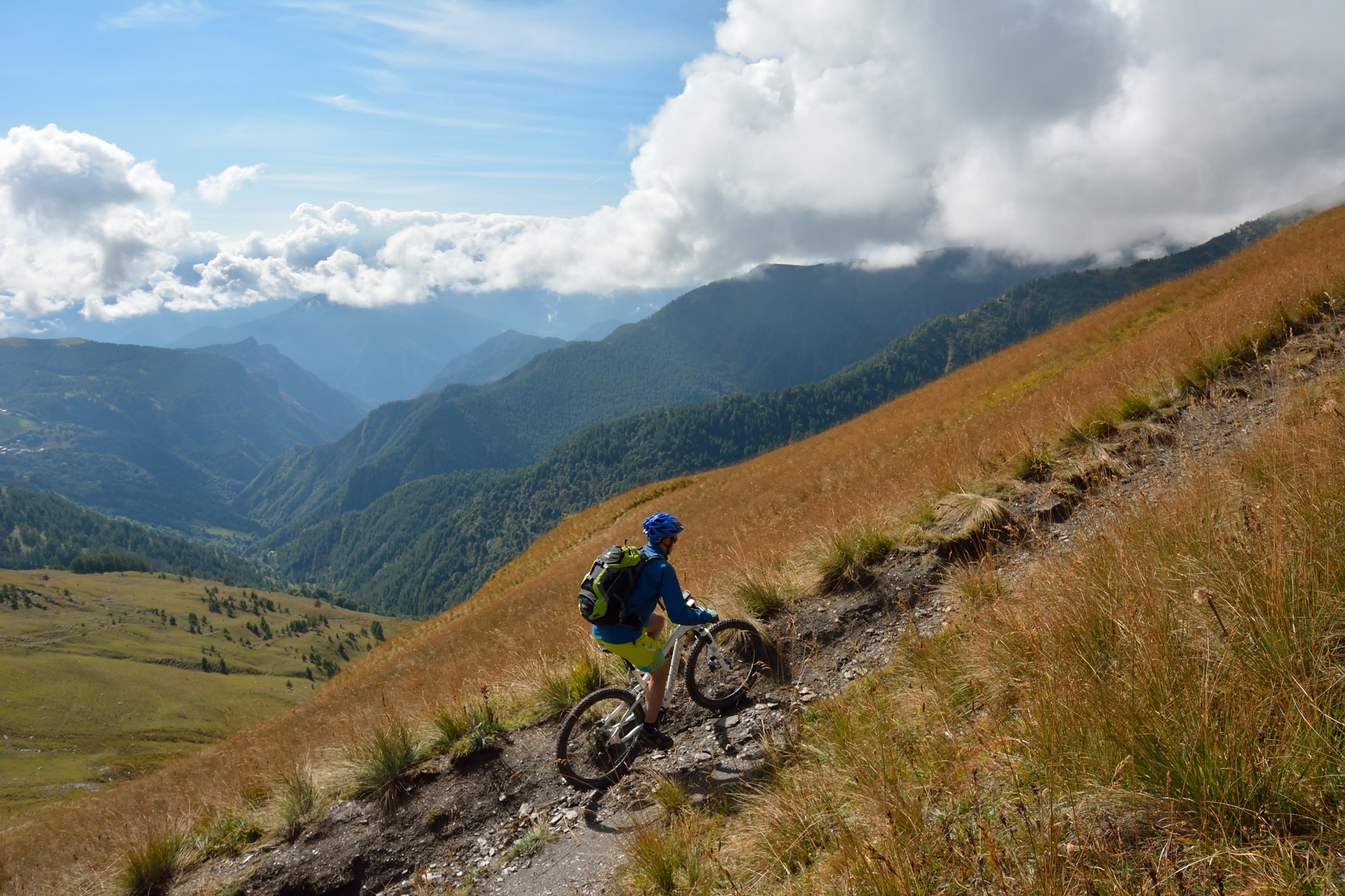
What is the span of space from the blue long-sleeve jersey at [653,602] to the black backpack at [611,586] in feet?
0.36

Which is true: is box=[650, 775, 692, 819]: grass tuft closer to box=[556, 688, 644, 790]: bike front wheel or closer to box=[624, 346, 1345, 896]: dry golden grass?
box=[624, 346, 1345, 896]: dry golden grass

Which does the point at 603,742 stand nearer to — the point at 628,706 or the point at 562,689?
the point at 628,706

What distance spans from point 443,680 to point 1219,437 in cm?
1248

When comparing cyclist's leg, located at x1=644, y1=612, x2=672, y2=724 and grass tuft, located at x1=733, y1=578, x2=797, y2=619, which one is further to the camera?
grass tuft, located at x1=733, y1=578, x2=797, y2=619

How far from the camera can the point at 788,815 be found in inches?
155

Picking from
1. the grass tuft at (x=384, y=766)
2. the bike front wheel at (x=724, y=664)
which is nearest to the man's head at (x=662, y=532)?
the bike front wheel at (x=724, y=664)

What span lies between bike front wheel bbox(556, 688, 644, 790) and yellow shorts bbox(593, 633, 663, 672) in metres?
0.42

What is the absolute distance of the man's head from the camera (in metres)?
6.58

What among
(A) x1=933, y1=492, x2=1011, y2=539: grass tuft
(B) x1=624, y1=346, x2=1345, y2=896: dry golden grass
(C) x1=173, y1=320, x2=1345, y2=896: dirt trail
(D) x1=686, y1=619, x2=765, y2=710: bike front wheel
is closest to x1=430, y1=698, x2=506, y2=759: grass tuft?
(C) x1=173, y1=320, x2=1345, y2=896: dirt trail

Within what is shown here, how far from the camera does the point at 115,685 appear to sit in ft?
471

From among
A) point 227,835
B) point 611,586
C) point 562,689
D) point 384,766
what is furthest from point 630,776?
point 227,835

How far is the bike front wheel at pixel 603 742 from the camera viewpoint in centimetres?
642

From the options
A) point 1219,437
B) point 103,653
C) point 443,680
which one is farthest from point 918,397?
point 103,653

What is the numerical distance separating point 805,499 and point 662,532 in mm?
10684
